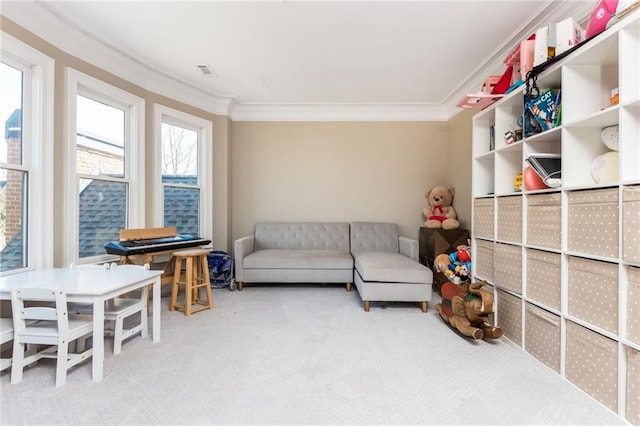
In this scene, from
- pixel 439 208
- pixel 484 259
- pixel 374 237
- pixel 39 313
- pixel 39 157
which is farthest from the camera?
pixel 374 237

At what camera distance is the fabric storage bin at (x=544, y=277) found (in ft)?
5.51

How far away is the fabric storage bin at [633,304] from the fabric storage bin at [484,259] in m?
0.99

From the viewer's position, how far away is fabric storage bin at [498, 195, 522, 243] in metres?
2.00

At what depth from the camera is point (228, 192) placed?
3.97 meters

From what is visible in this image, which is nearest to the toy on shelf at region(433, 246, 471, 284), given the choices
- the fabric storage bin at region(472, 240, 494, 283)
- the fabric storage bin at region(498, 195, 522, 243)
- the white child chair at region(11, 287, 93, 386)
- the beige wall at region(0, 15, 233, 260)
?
the fabric storage bin at region(472, 240, 494, 283)

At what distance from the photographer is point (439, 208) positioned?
380 centimetres

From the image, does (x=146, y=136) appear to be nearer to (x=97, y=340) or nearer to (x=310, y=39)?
(x=310, y=39)

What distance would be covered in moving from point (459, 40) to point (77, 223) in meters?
3.76

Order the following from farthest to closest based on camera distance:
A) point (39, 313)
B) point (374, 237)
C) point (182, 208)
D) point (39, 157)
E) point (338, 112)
Answer: point (338, 112)
point (374, 237)
point (182, 208)
point (39, 157)
point (39, 313)

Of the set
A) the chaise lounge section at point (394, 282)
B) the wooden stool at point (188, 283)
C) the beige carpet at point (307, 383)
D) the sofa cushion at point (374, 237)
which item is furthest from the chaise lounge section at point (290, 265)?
the beige carpet at point (307, 383)

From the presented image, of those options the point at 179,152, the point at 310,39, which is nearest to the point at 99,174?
the point at 179,152

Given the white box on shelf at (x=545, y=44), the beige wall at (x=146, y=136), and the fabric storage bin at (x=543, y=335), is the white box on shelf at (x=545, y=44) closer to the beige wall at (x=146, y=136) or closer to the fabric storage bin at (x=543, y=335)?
the fabric storage bin at (x=543, y=335)

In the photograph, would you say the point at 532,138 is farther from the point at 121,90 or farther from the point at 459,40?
the point at 121,90

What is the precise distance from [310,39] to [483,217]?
2.16 m
